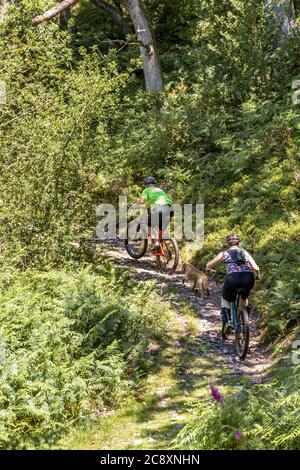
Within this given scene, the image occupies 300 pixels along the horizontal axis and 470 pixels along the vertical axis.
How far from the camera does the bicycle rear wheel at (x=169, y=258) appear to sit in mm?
15467

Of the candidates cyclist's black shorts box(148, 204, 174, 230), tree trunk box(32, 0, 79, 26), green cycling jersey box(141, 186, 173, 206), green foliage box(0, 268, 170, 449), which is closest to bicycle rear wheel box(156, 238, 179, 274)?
cyclist's black shorts box(148, 204, 174, 230)

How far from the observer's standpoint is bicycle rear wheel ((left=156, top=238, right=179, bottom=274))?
15467 millimetres

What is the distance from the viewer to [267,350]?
11570mm

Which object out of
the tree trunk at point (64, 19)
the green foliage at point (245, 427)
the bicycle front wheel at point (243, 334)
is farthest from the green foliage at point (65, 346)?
the tree trunk at point (64, 19)

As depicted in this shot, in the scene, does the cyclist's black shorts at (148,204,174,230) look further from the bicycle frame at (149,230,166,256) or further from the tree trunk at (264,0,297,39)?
the tree trunk at (264,0,297,39)

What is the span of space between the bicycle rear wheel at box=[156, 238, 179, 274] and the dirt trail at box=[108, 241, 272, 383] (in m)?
0.18

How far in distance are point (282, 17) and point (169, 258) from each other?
376 inches

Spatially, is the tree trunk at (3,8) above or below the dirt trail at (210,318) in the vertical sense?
above

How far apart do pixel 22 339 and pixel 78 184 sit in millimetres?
5350

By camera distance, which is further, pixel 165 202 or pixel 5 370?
pixel 165 202

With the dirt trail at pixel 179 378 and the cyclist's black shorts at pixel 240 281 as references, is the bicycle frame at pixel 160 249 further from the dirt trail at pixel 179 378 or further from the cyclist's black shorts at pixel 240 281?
the cyclist's black shorts at pixel 240 281

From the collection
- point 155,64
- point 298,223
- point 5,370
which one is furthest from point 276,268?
point 155,64

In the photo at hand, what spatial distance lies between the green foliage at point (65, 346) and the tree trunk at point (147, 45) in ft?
35.9
